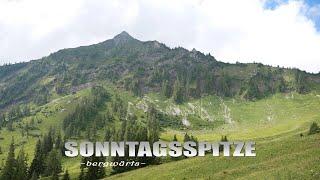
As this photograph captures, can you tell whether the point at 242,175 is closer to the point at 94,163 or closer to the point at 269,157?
the point at 269,157

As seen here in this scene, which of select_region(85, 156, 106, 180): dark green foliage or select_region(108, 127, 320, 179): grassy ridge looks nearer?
select_region(108, 127, 320, 179): grassy ridge

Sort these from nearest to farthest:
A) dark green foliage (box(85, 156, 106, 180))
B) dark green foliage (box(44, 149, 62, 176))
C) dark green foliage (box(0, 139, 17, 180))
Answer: dark green foliage (box(85, 156, 106, 180))
dark green foliage (box(0, 139, 17, 180))
dark green foliage (box(44, 149, 62, 176))

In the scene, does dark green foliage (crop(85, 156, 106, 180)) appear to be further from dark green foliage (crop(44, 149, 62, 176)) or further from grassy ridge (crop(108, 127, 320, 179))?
dark green foliage (crop(44, 149, 62, 176))

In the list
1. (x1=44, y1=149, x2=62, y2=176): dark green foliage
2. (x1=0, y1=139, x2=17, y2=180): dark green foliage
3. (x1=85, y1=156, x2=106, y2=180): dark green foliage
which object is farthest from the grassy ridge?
(x1=44, y1=149, x2=62, y2=176): dark green foliage

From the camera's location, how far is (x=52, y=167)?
13775 cm

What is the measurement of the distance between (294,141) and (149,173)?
27219 millimetres

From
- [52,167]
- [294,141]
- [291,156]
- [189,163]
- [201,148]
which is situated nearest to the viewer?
[291,156]

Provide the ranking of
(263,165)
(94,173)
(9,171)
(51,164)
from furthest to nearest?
(51,164) < (9,171) < (94,173) < (263,165)

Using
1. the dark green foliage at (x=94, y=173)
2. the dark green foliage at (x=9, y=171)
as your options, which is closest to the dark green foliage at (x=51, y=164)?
the dark green foliage at (x=9, y=171)

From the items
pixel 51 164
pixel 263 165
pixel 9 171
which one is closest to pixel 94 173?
pixel 9 171

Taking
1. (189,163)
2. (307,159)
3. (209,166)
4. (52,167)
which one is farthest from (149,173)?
(52,167)

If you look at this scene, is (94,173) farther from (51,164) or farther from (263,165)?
(263,165)

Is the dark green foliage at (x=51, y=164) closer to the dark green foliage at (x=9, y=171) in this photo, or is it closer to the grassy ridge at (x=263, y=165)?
the dark green foliage at (x=9, y=171)

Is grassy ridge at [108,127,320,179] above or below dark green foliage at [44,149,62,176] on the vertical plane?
above
